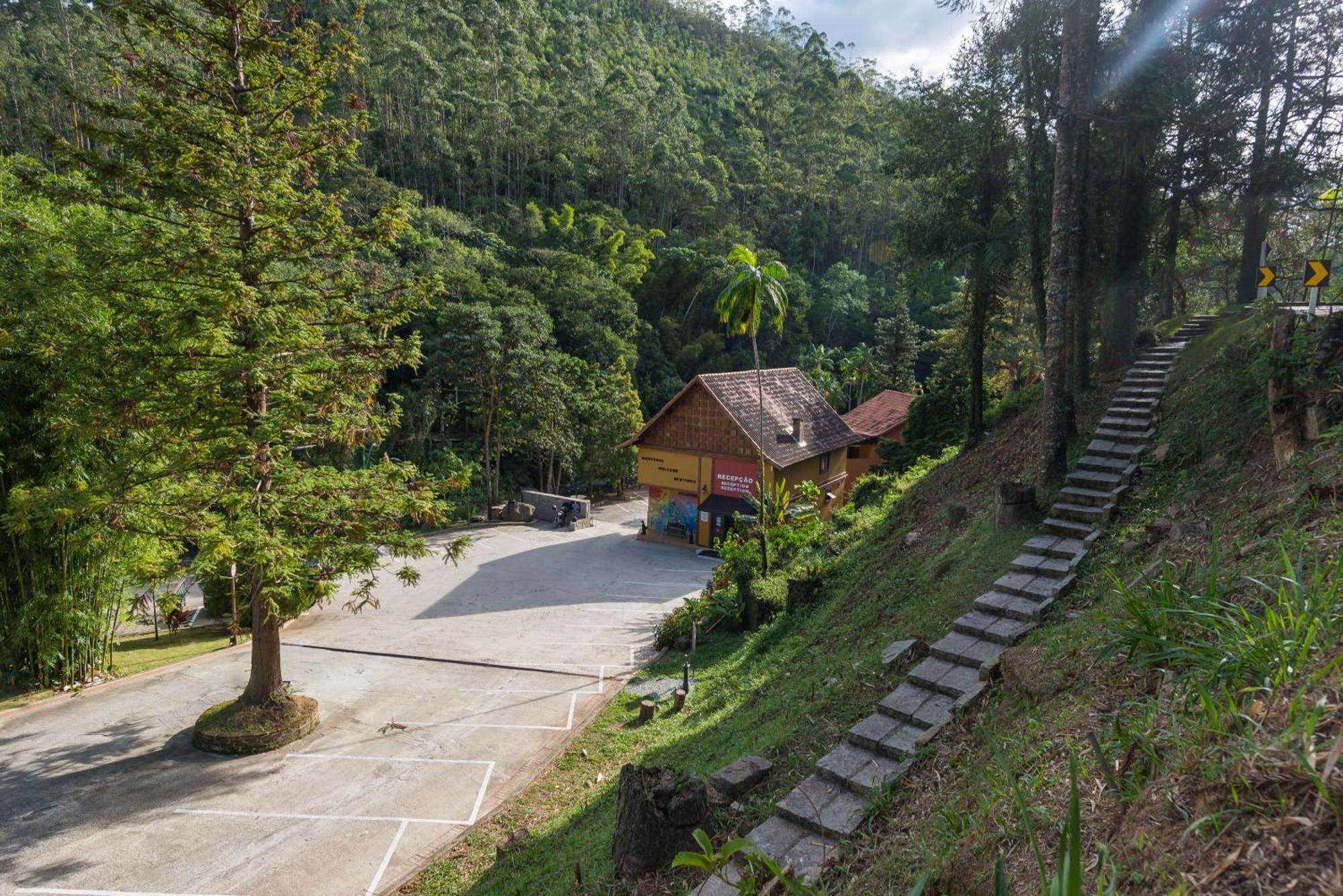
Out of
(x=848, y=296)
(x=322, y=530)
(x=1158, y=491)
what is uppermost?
(x=848, y=296)

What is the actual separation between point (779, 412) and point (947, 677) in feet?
68.7

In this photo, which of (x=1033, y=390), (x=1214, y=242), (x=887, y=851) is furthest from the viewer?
(x=1214, y=242)

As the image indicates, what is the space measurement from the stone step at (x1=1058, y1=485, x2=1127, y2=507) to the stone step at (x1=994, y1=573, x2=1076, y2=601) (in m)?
1.68

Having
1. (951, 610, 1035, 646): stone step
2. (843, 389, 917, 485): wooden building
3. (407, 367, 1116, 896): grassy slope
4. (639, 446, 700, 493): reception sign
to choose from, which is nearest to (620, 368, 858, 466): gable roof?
(639, 446, 700, 493): reception sign

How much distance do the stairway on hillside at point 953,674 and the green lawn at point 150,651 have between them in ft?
42.4

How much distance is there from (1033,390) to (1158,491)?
7.29 m

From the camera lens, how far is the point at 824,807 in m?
4.93

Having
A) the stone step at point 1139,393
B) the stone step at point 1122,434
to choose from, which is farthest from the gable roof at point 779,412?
the stone step at point 1122,434

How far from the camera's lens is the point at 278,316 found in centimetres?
931

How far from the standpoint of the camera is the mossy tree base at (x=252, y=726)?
9906 millimetres

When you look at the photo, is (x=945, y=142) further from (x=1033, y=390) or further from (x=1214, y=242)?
(x=1214, y=242)

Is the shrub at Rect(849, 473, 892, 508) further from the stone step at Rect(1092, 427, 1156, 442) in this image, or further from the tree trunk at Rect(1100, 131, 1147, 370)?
the stone step at Rect(1092, 427, 1156, 442)

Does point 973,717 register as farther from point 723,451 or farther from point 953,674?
point 723,451

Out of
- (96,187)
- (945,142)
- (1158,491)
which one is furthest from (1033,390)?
(96,187)
